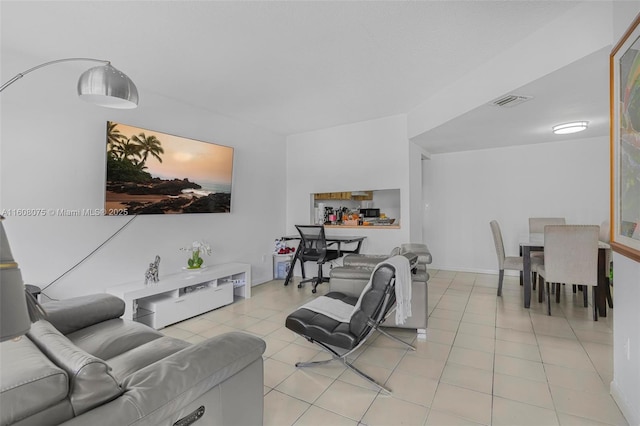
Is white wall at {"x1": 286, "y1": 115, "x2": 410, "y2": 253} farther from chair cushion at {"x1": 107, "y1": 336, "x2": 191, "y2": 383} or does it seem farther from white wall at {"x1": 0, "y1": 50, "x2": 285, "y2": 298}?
chair cushion at {"x1": 107, "y1": 336, "x2": 191, "y2": 383}

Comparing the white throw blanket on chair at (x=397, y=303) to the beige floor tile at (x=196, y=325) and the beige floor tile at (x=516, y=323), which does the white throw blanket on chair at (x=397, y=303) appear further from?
the beige floor tile at (x=516, y=323)

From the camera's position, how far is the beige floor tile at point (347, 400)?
188 centimetres

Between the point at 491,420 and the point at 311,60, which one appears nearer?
the point at 491,420

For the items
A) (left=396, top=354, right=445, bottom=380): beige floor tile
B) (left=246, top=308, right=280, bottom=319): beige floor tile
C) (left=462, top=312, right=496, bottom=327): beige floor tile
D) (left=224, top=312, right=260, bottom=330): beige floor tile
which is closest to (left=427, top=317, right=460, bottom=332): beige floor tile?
(left=462, top=312, right=496, bottom=327): beige floor tile

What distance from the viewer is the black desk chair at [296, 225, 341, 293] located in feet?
15.2

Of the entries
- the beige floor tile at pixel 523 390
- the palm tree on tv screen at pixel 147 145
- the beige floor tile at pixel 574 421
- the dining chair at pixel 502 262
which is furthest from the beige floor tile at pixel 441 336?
the palm tree on tv screen at pixel 147 145

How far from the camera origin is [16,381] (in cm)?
88

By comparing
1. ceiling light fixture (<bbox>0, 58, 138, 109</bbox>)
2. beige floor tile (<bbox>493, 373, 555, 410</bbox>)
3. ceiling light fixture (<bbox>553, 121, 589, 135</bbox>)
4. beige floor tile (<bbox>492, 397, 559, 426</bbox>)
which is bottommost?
beige floor tile (<bbox>492, 397, 559, 426</bbox>)

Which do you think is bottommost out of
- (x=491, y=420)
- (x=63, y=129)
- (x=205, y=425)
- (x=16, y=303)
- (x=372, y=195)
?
(x=491, y=420)

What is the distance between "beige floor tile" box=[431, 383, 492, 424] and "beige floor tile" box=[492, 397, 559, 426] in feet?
0.17

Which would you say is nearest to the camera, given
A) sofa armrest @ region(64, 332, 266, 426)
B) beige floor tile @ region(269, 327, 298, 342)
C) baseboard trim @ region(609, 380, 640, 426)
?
sofa armrest @ region(64, 332, 266, 426)

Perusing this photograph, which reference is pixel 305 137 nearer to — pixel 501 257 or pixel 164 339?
pixel 501 257

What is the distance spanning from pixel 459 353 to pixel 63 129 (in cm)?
421

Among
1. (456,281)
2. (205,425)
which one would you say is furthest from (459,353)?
(456,281)
